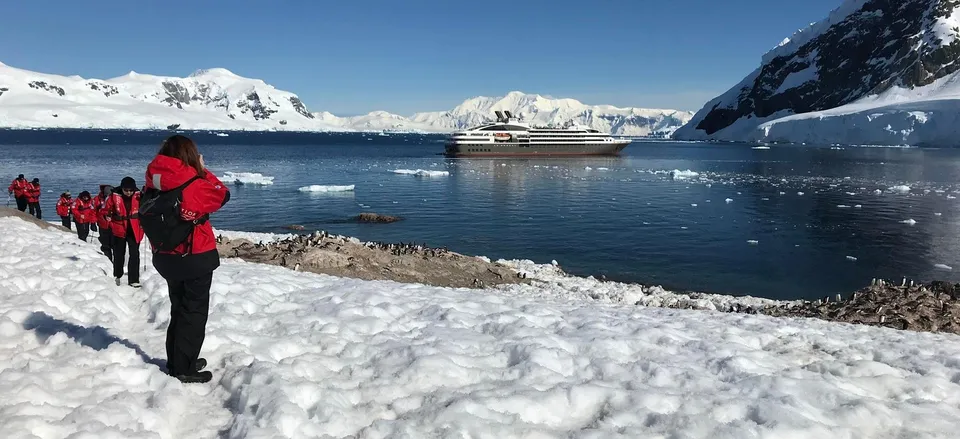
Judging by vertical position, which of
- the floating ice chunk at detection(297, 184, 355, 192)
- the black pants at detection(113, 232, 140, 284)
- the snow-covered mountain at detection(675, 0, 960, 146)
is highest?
the snow-covered mountain at detection(675, 0, 960, 146)

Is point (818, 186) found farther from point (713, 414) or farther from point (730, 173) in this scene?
point (713, 414)

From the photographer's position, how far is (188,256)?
187 inches

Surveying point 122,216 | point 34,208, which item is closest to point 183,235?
point 122,216

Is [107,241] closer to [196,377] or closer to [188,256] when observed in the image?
[196,377]

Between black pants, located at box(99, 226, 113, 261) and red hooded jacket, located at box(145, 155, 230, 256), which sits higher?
red hooded jacket, located at box(145, 155, 230, 256)

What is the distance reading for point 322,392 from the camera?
484cm

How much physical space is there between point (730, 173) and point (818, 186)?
16.9m

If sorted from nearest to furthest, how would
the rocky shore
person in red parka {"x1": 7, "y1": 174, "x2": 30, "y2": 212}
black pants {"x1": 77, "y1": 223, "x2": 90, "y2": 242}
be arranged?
the rocky shore, black pants {"x1": 77, "y1": 223, "x2": 90, "y2": 242}, person in red parka {"x1": 7, "y1": 174, "x2": 30, "y2": 212}

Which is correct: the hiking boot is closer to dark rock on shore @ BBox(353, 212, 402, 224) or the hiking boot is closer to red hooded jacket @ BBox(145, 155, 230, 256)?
red hooded jacket @ BBox(145, 155, 230, 256)

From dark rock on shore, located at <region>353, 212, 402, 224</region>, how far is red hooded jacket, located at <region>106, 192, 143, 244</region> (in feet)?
72.7

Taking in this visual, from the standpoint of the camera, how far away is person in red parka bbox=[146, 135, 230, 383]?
15.2 feet

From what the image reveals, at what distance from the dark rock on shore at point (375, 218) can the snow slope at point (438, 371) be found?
78.4 ft

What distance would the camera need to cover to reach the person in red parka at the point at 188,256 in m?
4.64

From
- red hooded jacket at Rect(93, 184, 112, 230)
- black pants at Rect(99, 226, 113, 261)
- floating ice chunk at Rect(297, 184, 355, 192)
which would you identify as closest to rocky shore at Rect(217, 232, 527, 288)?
black pants at Rect(99, 226, 113, 261)
